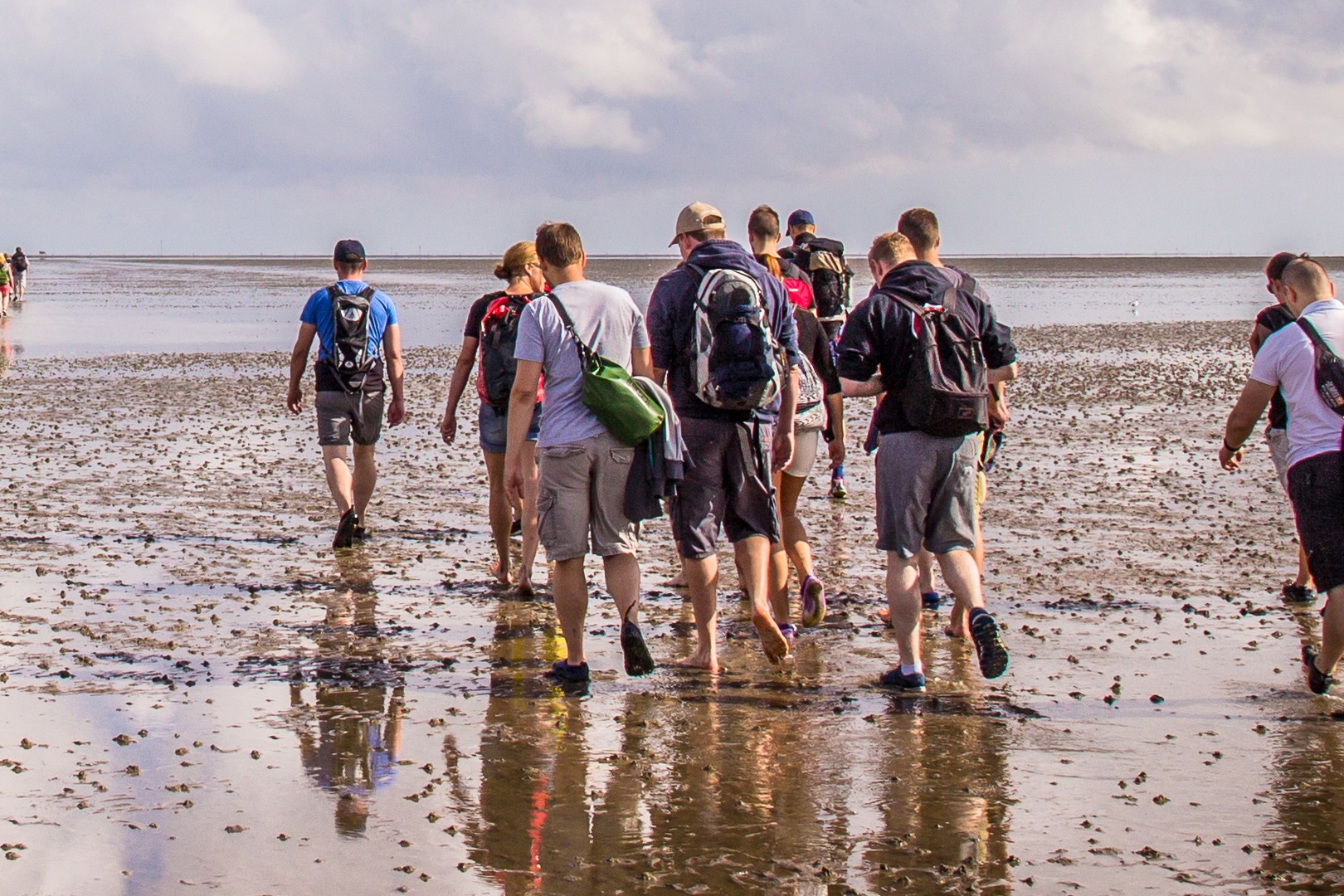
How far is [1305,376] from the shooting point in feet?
20.2

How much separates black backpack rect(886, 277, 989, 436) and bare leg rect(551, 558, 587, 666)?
157 centimetres

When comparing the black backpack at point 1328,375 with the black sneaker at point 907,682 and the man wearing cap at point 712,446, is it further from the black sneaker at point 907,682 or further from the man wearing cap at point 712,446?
the man wearing cap at point 712,446

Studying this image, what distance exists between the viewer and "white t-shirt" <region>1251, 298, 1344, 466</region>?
241 inches

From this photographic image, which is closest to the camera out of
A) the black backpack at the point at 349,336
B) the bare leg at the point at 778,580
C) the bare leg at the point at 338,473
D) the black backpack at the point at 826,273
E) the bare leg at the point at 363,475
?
the bare leg at the point at 778,580

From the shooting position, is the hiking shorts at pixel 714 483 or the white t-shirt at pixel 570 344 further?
the hiking shorts at pixel 714 483

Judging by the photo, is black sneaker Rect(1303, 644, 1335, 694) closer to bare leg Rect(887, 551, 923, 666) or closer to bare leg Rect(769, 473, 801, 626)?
bare leg Rect(887, 551, 923, 666)

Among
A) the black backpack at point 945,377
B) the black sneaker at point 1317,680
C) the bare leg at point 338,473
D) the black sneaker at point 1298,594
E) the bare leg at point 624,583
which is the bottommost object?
the black sneaker at point 1317,680

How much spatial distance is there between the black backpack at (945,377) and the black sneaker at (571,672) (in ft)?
5.81

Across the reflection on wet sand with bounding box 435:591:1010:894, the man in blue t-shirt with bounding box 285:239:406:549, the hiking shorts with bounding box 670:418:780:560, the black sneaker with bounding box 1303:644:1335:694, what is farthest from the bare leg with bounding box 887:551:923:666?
the man in blue t-shirt with bounding box 285:239:406:549

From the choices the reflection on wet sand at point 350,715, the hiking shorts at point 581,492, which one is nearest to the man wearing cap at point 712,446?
the hiking shorts at point 581,492

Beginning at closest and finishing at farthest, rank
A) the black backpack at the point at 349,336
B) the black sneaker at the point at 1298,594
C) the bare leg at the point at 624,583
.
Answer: the bare leg at the point at 624,583 → the black sneaker at the point at 1298,594 → the black backpack at the point at 349,336

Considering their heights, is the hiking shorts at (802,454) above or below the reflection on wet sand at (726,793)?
above

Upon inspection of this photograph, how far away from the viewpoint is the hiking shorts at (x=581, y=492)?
646 cm

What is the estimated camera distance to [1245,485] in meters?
12.2
